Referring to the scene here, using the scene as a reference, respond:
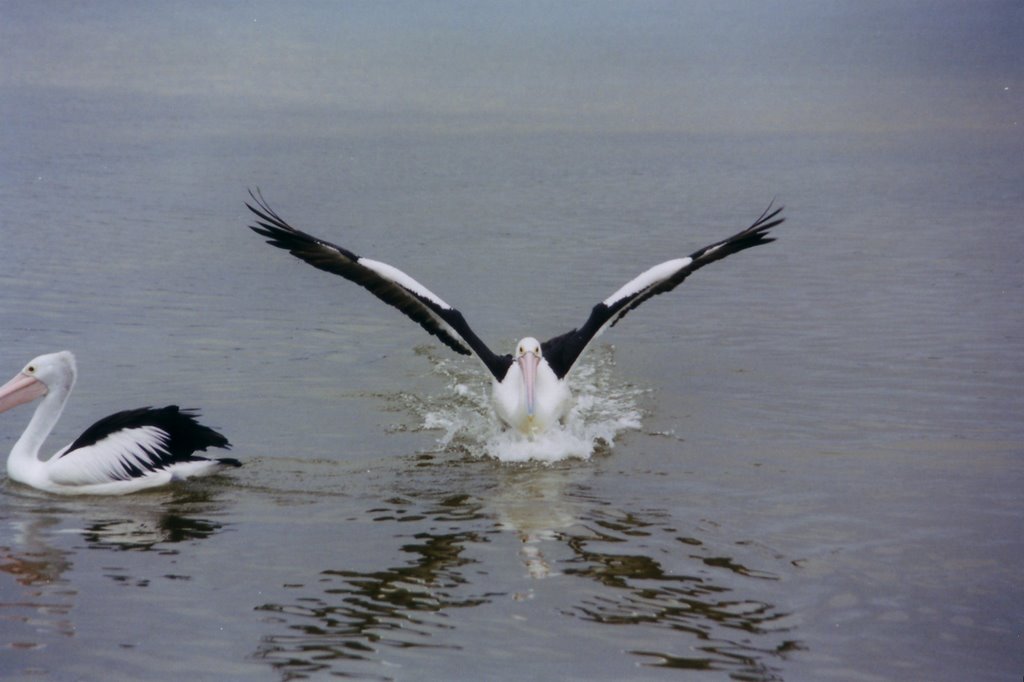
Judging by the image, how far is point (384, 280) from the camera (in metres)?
10.1

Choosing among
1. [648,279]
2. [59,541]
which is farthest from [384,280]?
[59,541]

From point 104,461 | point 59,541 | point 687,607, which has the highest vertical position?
point 104,461

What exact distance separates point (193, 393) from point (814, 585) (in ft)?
19.9

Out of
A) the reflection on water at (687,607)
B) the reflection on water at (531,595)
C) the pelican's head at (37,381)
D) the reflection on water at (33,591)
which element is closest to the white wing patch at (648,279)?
the reflection on water at (531,595)

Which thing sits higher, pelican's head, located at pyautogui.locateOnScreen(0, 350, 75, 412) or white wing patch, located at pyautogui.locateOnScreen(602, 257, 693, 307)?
white wing patch, located at pyautogui.locateOnScreen(602, 257, 693, 307)

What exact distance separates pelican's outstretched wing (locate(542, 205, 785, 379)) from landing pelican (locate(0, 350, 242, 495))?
105 inches

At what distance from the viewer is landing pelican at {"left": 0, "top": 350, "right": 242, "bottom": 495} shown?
8.24m

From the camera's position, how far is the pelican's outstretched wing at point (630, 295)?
394 inches

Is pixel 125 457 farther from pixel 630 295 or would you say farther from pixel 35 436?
pixel 630 295

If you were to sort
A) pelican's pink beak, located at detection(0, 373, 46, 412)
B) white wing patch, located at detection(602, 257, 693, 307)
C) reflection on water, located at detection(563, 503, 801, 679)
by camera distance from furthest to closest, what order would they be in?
white wing patch, located at detection(602, 257, 693, 307)
pelican's pink beak, located at detection(0, 373, 46, 412)
reflection on water, located at detection(563, 503, 801, 679)

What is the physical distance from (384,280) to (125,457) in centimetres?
258

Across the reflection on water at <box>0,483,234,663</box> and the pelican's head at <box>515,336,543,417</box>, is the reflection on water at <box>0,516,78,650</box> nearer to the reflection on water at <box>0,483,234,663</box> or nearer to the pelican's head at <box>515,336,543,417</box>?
the reflection on water at <box>0,483,234,663</box>

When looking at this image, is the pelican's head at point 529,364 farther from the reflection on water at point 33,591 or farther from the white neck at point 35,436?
the reflection on water at point 33,591

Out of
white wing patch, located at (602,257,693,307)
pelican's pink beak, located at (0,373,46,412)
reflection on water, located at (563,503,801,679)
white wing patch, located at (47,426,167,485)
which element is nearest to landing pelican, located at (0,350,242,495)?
white wing patch, located at (47,426,167,485)
